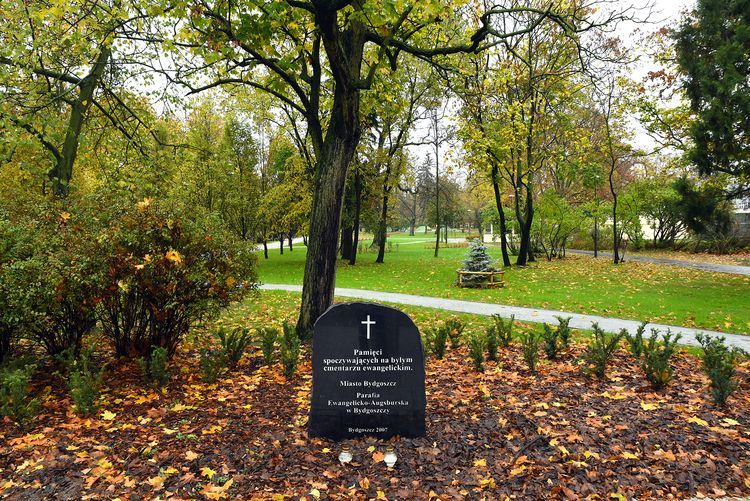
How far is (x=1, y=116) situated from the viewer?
646 cm

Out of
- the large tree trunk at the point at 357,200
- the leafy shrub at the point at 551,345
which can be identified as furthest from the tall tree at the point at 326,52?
the large tree trunk at the point at 357,200

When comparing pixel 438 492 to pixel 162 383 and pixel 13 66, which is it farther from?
pixel 13 66

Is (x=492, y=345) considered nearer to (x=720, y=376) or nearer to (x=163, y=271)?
(x=720, y=376)

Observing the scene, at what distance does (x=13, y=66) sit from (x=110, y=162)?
2.55 metres

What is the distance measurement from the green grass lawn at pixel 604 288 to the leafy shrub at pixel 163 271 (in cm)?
848

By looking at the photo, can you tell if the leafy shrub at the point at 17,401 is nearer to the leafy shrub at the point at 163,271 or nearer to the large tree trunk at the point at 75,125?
the leafy shrub at the point at 163,271

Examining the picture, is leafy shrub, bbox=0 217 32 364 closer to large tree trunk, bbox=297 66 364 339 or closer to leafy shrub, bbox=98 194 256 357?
leafy shrub, bbox=98 194 256 357

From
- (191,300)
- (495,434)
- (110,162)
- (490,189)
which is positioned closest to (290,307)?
(110,162)

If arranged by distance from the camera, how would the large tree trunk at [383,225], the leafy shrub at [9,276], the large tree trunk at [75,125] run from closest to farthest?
the leafy shrub at [9,276]
the large tree trunk at [75,125]
the large tree trunk at [383,225]

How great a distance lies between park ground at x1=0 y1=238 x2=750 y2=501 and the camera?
3.39m

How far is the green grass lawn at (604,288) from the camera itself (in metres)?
10.2

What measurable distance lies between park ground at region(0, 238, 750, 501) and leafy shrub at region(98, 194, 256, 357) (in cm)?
66

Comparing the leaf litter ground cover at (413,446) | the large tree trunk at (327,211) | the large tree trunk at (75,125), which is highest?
the large tree trunk at (75,125)

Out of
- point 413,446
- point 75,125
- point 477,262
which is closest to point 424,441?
point 413,446
